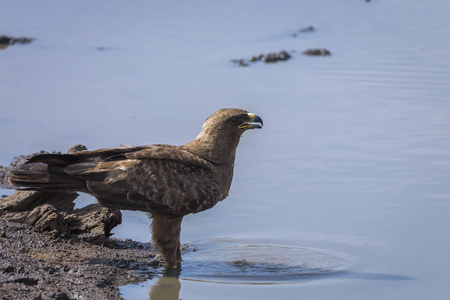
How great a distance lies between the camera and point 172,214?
6816 millimetres

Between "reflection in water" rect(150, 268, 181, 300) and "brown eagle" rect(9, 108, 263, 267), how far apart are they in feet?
0.46

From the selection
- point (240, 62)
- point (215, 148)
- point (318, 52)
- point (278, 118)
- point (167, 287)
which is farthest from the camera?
point (318, 52)

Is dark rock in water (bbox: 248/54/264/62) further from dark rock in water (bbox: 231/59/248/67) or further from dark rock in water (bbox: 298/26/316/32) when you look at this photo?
dark rock in water (bbox: 298/26/316/32)

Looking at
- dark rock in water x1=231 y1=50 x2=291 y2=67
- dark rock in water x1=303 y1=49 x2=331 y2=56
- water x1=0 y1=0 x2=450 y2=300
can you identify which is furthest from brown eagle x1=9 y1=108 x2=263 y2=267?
dark rock in water x1=303 y1=49 x2=331 y2=56

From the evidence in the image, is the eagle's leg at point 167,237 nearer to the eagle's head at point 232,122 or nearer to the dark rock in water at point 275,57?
the eagle's head at point 232,122

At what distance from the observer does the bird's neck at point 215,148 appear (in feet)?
23.3

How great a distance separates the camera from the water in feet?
23.0

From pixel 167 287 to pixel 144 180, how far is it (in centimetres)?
91

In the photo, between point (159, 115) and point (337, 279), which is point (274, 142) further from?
point (337, 279)

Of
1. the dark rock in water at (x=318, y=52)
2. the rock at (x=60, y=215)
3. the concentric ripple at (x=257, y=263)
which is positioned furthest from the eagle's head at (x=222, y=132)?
the dark rock in water at (x=318, y=52)

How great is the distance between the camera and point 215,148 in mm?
7117

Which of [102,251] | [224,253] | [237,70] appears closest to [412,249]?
[224,253]

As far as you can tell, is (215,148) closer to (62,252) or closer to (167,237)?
(167,237)

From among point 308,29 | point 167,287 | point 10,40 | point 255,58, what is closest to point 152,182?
point 167,287
